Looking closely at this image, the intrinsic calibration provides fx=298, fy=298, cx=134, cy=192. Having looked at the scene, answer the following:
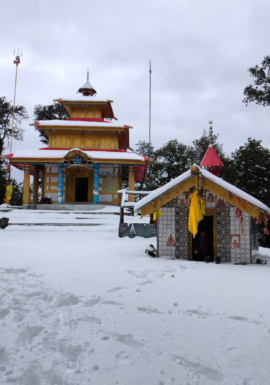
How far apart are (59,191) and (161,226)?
12469 mm

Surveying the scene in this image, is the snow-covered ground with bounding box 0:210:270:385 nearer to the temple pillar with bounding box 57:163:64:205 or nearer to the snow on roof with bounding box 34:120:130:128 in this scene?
the temple pillar with bounding box 57:163:64:205

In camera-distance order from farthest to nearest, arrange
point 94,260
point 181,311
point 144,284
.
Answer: point 94,260
point 144,284
point 181,311

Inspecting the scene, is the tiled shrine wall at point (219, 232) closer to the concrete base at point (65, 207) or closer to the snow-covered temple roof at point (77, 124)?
the concrete base at point (65, 207)

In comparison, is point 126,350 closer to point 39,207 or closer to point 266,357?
point 266,357

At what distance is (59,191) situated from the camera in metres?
19.9

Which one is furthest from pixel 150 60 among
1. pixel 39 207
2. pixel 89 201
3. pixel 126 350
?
pixel 126 350

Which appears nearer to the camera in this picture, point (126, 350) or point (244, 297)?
point (126, 350)

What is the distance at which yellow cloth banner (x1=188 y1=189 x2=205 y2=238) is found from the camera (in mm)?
8055

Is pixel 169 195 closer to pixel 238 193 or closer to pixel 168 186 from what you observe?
pixel 168 186

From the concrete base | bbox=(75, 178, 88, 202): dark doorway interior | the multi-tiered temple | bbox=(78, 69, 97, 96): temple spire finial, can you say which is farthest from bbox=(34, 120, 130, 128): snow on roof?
the concrete base

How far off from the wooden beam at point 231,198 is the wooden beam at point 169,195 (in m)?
0.39

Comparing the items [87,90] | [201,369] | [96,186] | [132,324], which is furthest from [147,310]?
[87,90]

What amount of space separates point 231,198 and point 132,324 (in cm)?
537

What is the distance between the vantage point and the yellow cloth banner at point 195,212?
26.4 feet
